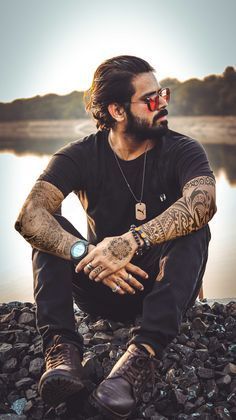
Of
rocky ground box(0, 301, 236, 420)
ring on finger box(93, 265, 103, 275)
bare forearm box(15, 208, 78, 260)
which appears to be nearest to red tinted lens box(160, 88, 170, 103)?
bare forearm box(15, 208, 78, 260)

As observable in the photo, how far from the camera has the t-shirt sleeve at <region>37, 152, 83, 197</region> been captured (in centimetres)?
268

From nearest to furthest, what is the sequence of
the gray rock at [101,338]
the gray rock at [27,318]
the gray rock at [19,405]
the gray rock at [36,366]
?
the gray rock at [19,405], the gray rock at [36,366], the gray rock at [101,338], the gray rock at [27,318]

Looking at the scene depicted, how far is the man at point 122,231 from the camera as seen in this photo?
2049 millimetres

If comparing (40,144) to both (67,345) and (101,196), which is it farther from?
(67,345)

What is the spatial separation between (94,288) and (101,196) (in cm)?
49

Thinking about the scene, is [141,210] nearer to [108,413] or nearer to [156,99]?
[156,99]

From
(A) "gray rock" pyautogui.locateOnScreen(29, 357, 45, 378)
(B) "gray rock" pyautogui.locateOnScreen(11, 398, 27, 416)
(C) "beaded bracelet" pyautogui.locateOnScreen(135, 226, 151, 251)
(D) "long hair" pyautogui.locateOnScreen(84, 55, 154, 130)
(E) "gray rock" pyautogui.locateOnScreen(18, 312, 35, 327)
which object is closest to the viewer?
(B) "gray rock" pyautogui.locateOnScreen(11, 398, 27, 416)

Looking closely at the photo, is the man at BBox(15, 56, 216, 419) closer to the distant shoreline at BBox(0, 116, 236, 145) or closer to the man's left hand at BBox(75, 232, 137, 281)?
the man's left hand at BBox(75, 232, 137, 281)

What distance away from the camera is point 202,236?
7.85 feet

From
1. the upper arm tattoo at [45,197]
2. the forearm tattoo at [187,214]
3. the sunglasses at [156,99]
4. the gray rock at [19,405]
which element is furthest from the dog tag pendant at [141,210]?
the gray rock at [19,405]

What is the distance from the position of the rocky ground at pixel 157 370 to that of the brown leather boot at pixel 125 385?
0.12 m

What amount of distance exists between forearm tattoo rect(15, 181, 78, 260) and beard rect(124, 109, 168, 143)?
20.7 inches

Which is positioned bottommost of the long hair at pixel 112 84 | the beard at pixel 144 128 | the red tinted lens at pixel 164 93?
the beard at pixel 144 128

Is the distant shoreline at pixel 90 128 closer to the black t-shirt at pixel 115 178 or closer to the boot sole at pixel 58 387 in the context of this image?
the black t-shirt at pixel 115 178
